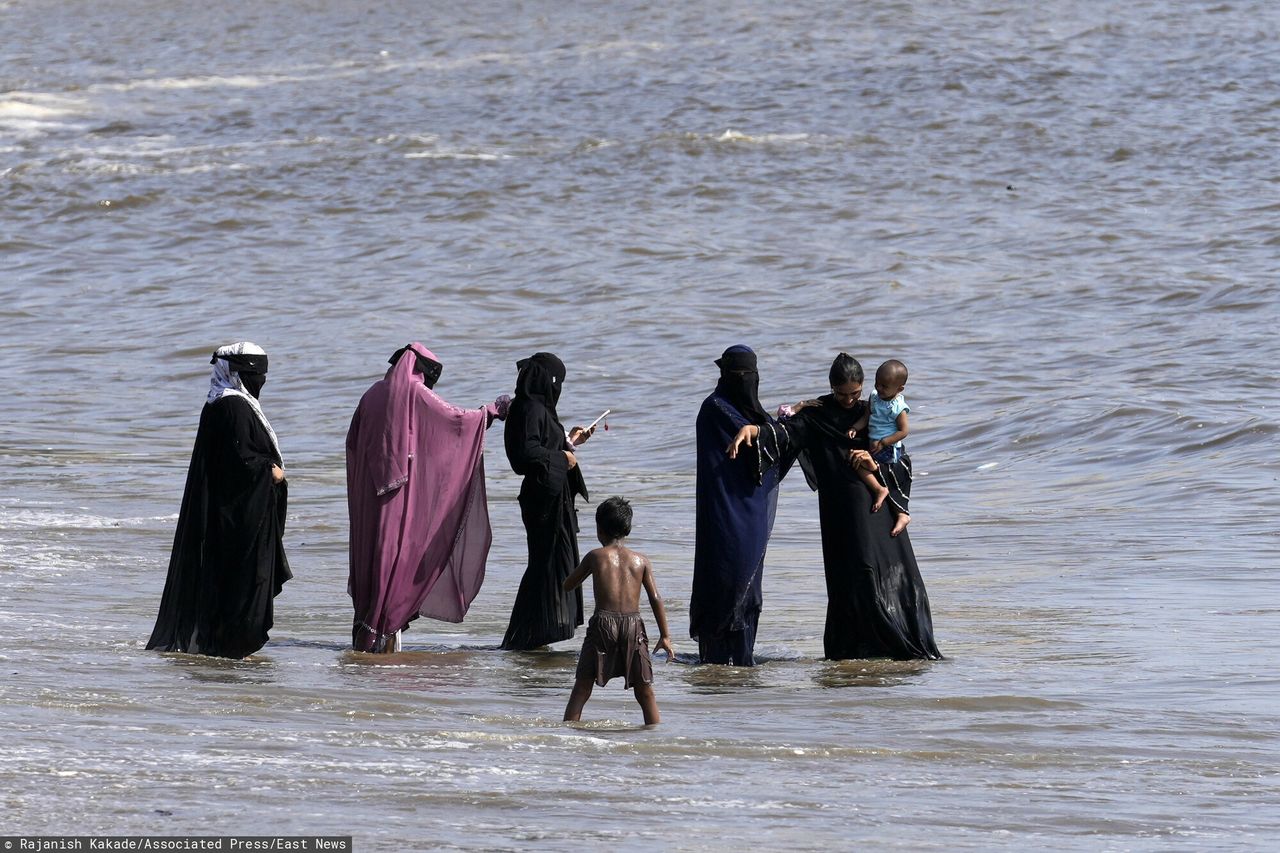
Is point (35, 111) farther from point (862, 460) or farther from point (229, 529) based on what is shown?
point (862, 460)

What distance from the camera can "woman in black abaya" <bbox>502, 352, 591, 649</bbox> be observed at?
27.7ft

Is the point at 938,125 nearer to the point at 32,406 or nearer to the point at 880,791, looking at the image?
the point at 32,406

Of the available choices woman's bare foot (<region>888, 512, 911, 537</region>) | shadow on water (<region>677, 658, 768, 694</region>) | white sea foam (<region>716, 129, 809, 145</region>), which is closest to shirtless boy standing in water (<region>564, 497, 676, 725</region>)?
shadow on water (<region>677, 658, 768, 694</region>)

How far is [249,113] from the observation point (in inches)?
1437

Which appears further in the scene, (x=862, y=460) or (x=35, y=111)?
(x=35, y=111)

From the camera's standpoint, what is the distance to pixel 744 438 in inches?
311

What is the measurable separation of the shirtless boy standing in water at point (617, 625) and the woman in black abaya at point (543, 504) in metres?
1.56

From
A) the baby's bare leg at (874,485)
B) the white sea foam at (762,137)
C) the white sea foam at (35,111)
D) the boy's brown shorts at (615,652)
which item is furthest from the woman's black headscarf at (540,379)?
the white sea foam at (35,111)

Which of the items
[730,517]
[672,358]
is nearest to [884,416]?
[730,517]

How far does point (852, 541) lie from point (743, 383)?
30.2 inches

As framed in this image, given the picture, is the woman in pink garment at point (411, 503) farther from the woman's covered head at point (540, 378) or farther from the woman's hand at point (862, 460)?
the woman's hand at point (862, 460)

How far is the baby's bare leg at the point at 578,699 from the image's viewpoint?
267 inches

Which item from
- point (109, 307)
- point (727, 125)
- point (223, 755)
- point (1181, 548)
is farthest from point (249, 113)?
point (223, 755)

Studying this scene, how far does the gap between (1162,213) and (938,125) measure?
5908 millimetres
